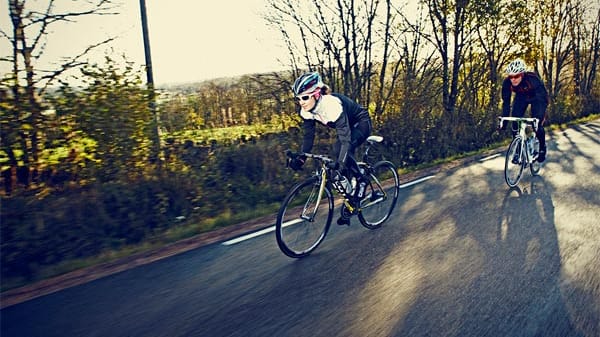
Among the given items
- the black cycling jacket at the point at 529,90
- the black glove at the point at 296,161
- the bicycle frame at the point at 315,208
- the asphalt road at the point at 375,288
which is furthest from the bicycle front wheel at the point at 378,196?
the black cycling jacket at the point at 529,90

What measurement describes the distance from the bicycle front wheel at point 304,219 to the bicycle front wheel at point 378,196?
70cm

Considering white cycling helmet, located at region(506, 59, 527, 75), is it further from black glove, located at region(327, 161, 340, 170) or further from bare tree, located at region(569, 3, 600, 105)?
bare tree, located at region(569, 3, 600, 105)

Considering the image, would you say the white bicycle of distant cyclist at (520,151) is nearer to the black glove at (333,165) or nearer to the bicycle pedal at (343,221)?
the bicycle pedal at (343,221)

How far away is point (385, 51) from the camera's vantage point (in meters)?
13.2

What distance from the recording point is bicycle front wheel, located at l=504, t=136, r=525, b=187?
8445 mm

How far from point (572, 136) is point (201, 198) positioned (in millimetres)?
13362

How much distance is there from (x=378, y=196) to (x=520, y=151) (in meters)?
3.60

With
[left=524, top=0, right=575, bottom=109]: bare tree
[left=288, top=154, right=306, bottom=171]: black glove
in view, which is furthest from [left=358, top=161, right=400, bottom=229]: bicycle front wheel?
[left=524, top=0, right=575, bottom=109]: bare tree

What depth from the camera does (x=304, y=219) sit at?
551 cm

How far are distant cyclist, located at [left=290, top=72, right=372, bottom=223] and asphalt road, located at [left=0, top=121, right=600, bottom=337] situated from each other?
1.02 meters

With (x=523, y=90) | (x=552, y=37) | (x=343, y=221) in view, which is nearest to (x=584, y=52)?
(x=552, y=37)

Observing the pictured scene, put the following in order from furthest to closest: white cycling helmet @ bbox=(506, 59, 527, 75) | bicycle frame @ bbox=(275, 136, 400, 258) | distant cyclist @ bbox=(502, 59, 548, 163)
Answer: distant cyclist @ bbox=(502, 59, 548, 163), white cycling helmet @ bbox=(506, 59, 527, 75), bicycle frame @ bbox=(275, 136, 400, 258)

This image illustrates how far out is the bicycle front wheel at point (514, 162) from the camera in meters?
8.45

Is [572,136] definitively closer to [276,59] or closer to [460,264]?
[276,59]
